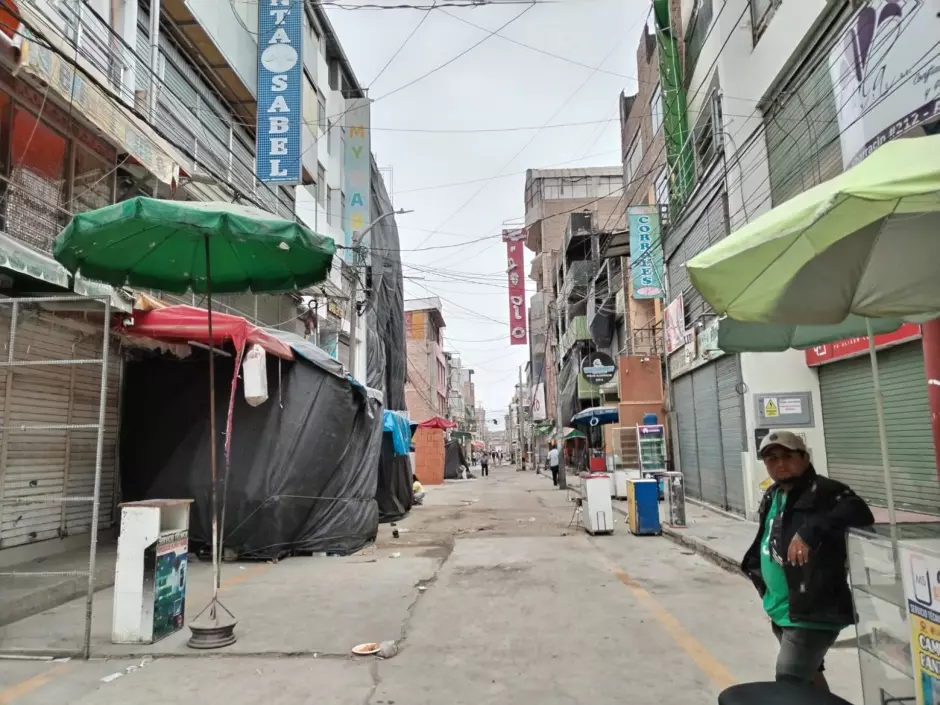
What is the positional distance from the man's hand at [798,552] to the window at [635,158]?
23.8 m

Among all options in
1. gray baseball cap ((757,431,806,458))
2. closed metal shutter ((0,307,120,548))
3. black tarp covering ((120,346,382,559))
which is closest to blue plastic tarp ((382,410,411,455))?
black tarp covering ((120,346,382,559))

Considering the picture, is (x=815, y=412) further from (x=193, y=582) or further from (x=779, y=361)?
(x=193, y=582)

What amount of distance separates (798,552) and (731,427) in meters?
12.2

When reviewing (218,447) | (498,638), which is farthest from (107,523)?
(498,638)

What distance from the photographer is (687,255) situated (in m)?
17.7

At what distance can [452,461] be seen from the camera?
3853 centimetres

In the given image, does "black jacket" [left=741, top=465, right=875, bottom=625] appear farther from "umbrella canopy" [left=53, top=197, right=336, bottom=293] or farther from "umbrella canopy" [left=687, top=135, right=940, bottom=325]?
"umbrella canopy" [left=53, top=197, right=336, bottom=293]

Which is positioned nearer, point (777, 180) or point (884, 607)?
point (884, 607)

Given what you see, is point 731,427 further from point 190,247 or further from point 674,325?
point 190,247

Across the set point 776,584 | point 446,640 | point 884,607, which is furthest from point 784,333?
point 446,640

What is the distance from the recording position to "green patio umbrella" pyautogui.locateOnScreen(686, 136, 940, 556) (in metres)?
2.46

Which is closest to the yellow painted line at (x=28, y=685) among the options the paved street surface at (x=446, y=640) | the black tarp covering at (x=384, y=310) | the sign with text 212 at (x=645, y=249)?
the paved street surface at (x=446, y=640)

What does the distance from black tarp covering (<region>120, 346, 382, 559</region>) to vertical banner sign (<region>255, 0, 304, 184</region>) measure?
5558 mm

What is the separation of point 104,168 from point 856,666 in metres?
11.0
